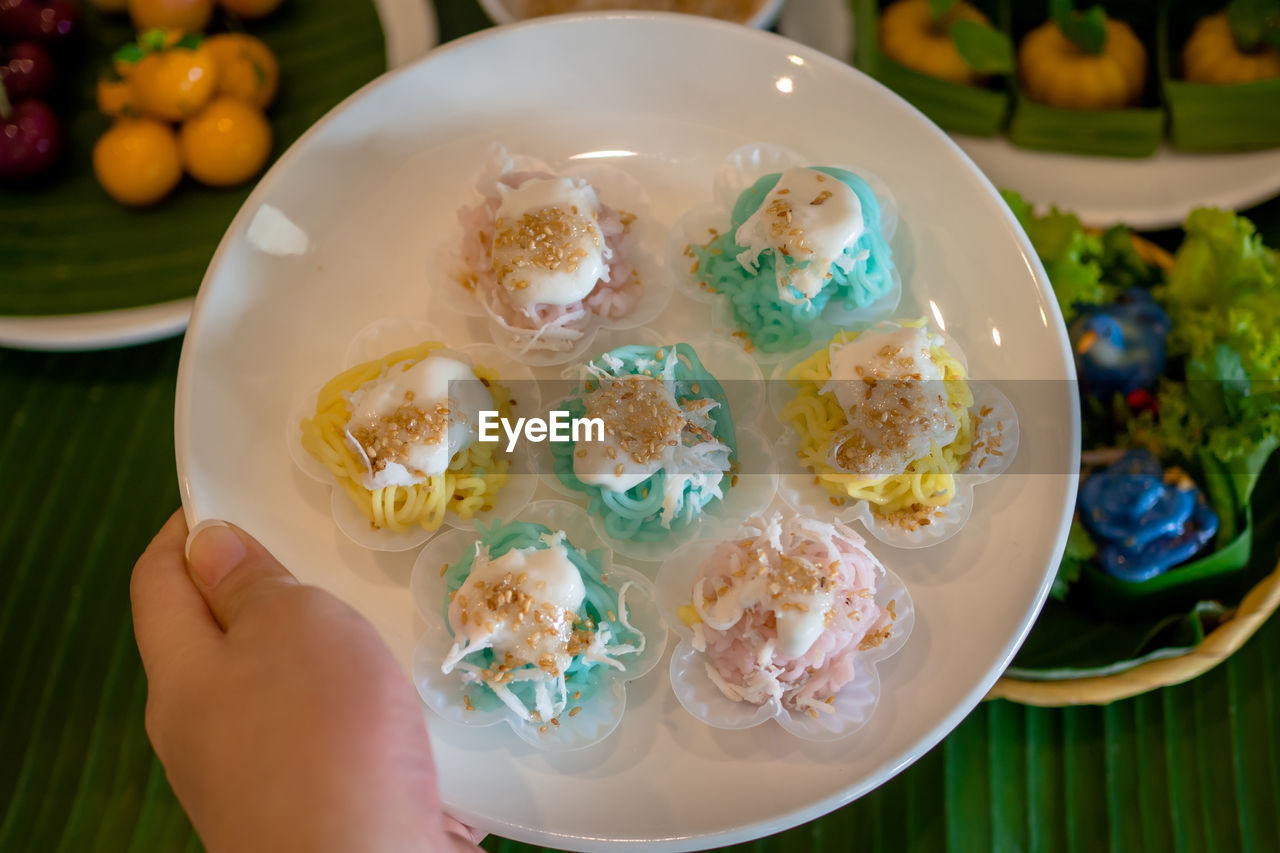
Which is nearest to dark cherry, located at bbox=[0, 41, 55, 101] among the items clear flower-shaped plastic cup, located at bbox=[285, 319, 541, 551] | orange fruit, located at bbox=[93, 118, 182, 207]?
orange fruit, located at bbox=[93, 118, 182, 207]

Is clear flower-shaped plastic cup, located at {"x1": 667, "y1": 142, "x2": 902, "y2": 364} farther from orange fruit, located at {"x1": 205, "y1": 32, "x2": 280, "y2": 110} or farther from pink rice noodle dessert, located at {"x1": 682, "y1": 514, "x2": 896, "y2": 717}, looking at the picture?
orange fruit, located at {"x1": 205, "y1": 32, "x2": 280, "y2": 110}

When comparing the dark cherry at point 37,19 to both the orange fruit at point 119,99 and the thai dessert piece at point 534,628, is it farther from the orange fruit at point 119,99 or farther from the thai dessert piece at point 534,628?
the thai dessert piece at point 534,628

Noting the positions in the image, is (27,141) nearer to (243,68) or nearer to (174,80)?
(174,80)

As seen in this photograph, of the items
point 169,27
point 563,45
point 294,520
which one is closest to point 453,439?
point 294,520

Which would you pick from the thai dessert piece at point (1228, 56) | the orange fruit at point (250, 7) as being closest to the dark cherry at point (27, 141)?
the orange fruit at point (250, 7)

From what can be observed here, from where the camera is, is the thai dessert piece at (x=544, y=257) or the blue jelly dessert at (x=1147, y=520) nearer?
the thai dessert piece at (x=544, y=257)

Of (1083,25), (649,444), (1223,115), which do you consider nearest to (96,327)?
(649,444)

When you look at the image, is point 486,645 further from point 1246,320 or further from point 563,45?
point 1246,320
